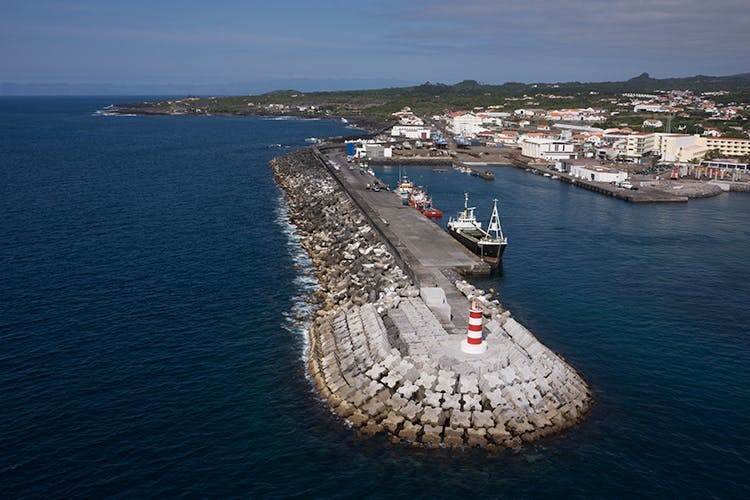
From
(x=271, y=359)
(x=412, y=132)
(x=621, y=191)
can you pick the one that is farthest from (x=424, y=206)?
(x=412, y=132)

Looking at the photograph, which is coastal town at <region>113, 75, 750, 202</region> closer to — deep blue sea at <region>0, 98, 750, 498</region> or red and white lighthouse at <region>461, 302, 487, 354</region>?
deep blue sea at <region>0, 98, 750, 498</region>

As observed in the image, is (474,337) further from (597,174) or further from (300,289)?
(597,174)

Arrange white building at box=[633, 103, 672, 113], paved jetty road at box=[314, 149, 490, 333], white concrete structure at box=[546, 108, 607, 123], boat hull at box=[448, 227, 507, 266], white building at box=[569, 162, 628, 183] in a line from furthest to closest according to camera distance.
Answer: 1. white building at box=[633, 103, 672, 113]
2. white concrete structure at box=[546, 108, 607, 123]
3. white building at box=[569, 162, 628, 183]
4. boat hull at box=[448, 227, 507, 266]
5. paved jetty road at box=[314, 149, 490, 333]

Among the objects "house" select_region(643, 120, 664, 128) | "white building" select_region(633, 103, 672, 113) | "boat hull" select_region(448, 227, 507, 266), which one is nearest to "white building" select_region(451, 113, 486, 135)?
"house" select_region(643, 120, 664, 128)

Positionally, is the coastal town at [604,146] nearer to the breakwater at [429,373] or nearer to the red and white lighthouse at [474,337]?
the breakwater at [429,373]

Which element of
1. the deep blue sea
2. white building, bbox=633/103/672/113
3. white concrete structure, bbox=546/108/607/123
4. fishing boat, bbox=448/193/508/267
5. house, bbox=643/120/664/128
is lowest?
the deep blue sea

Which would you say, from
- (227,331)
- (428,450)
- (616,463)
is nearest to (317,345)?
(227,331)
